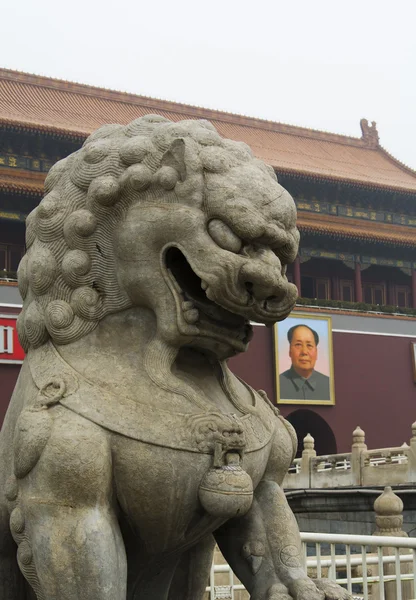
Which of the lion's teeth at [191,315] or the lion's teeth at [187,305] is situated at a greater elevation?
the lion's teeth at [187,305]

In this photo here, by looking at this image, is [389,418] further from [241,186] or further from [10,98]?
[241,186]

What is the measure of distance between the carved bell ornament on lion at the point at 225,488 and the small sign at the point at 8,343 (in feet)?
42.0

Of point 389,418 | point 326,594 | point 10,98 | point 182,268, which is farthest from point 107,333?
point 10,98

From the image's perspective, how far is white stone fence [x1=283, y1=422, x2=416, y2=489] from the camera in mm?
13344

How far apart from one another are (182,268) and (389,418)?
666 inches

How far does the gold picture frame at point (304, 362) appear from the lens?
→ 17.4 metres

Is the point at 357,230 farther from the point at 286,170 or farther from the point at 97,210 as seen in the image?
the point at 97,210

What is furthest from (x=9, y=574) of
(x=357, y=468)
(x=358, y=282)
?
(x=358, y=282)

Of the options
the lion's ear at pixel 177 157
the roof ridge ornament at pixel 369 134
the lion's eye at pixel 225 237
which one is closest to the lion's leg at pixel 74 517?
the lion's eye at pixel 225 237

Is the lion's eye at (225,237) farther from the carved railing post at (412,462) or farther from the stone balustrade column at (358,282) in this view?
the stone balustrade column at (358,282)

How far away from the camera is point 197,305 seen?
2.40 meters

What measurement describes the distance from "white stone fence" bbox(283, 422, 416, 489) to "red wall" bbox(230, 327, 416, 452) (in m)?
2.65

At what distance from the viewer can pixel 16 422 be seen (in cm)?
233

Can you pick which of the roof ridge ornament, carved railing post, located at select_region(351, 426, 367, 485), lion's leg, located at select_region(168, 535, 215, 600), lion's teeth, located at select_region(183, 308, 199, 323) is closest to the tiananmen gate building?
the roof ridge ornament
